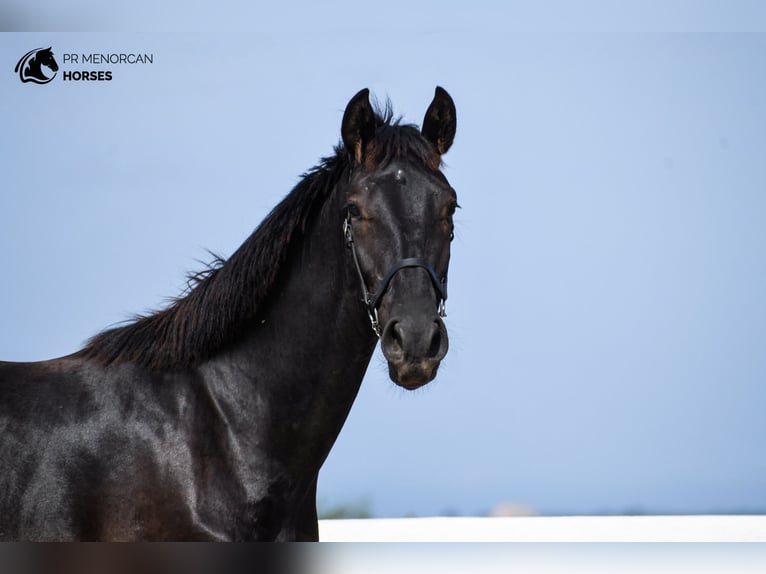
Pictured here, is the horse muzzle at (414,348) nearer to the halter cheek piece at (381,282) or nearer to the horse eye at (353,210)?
the halter cheek piece at (381,282)

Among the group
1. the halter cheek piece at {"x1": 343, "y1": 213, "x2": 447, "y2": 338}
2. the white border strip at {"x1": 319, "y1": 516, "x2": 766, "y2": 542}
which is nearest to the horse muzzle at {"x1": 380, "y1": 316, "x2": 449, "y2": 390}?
the halter cheek piece at {"x1": 343, "y1": 213, "x2": 447, "y2": 338}

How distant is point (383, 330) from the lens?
2137mm

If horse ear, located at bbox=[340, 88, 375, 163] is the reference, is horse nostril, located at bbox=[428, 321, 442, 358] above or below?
below

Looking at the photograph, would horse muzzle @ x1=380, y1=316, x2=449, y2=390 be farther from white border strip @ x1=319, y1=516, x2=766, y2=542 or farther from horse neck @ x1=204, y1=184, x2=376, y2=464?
white border strip @ x1=319, y1=516, x2=766, y2=542

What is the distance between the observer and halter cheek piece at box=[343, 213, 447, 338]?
2.16m

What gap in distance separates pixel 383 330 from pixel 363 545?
0.54 m

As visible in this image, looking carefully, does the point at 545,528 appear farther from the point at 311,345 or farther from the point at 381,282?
the point at 381,282

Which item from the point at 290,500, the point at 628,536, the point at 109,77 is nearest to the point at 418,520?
the point at 628,536

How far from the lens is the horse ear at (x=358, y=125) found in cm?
238

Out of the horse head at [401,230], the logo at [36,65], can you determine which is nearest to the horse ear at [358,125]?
the horse head at [401,230]

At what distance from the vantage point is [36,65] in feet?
16.3

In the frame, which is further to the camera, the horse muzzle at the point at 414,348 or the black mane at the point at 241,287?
the black mane at the point at 241,287

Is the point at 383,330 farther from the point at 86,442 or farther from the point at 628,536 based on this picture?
the point at 628,536

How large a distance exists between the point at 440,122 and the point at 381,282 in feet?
1.90
